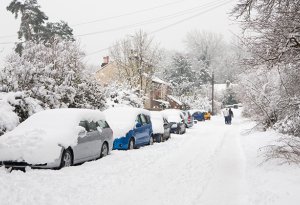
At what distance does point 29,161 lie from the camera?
10.3 meters

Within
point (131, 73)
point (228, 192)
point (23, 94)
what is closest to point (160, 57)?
point (131, 73)

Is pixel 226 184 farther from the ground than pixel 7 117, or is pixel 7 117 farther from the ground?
pixel 7 117

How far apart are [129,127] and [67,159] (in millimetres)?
5564

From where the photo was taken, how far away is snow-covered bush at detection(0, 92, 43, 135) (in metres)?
13.8

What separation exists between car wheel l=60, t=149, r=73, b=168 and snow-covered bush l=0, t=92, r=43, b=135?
12.1 feet

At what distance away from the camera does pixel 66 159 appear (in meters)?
11.0

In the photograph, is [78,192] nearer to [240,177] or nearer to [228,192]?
[228,192]

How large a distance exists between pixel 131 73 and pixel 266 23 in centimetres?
3814

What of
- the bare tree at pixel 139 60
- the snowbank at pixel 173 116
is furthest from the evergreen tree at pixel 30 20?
the snowbank at pixel 173 116

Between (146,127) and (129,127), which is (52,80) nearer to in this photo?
(129,127)

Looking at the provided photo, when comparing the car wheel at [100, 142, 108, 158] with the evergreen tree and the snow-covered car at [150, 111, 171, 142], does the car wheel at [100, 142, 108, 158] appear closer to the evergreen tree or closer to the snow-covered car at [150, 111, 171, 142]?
the snow-covered car at [150, 111, 171, 142]

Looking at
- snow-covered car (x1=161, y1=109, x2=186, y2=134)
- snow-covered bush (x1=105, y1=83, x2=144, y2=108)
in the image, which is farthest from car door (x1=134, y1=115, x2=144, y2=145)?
snow-covered bush (x1=105, y1=83, x2=144, y2=108)

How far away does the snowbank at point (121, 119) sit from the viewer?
16142 millimetres

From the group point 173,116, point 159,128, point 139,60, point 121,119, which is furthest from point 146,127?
point 139,60
